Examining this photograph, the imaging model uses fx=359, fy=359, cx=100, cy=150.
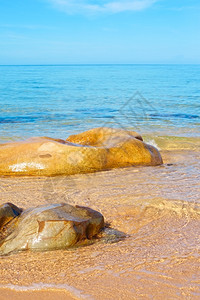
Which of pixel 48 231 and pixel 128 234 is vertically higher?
pixel 48 231

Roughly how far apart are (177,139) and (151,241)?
251 inches

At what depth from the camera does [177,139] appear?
940 centimetres

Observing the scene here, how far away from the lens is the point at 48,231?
3117 millimetres

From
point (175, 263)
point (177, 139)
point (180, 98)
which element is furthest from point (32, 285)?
point (180, 98)

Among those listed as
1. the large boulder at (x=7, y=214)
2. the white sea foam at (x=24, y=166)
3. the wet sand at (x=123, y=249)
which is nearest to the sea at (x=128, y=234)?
the wet sand at (x=123, y=249)

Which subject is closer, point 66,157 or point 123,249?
point 123,249

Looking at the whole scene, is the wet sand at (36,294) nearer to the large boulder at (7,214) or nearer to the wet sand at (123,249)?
the wet sand at (123,249)

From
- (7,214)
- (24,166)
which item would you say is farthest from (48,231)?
(24,166)

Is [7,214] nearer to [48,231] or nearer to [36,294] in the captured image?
[48,231]

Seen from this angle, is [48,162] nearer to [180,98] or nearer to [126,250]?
[126,250]

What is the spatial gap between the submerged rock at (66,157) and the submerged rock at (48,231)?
8.93ft

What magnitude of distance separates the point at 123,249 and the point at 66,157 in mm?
3222

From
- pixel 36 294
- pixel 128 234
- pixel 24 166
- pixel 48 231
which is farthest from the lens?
pixel 24 166

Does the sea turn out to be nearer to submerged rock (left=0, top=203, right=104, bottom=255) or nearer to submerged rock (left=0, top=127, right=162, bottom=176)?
submerged rock (left=0, top=203, right=104, bottom=255)
